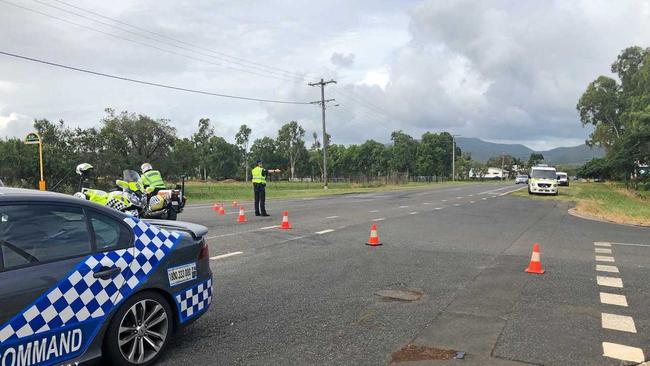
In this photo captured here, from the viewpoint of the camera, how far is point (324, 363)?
4277mm

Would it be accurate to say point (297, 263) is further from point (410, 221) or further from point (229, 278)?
point (410, 221)

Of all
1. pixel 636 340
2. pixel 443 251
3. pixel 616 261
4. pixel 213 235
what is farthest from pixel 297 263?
pixel 616 261

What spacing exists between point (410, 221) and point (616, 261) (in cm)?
715

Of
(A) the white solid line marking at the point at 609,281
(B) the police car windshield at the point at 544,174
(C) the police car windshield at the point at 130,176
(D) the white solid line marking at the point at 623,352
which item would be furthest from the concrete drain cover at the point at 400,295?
(B) the police car windshield at the point at 544,174

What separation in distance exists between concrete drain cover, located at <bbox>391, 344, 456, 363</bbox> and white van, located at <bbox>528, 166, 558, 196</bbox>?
32253 millimetres

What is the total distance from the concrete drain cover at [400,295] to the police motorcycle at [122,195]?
5.22 metres

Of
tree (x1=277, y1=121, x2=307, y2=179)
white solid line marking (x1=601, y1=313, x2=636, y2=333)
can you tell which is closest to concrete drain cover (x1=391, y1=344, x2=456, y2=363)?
white solid line marking (x1=601, y1=313, x2=636, y2=333)

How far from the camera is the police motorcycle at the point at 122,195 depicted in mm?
9758

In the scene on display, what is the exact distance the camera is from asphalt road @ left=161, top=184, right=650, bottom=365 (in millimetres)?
4586

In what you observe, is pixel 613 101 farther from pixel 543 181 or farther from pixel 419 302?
pixel 419 302

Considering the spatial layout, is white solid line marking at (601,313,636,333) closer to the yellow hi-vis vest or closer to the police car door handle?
the police car door handle

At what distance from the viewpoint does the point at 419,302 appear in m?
6.19

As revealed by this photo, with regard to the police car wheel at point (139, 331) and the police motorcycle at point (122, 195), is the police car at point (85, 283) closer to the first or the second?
the police car wheel at point (139, 331)

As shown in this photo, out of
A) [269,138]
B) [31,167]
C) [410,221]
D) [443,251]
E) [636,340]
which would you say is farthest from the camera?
[269,138]
